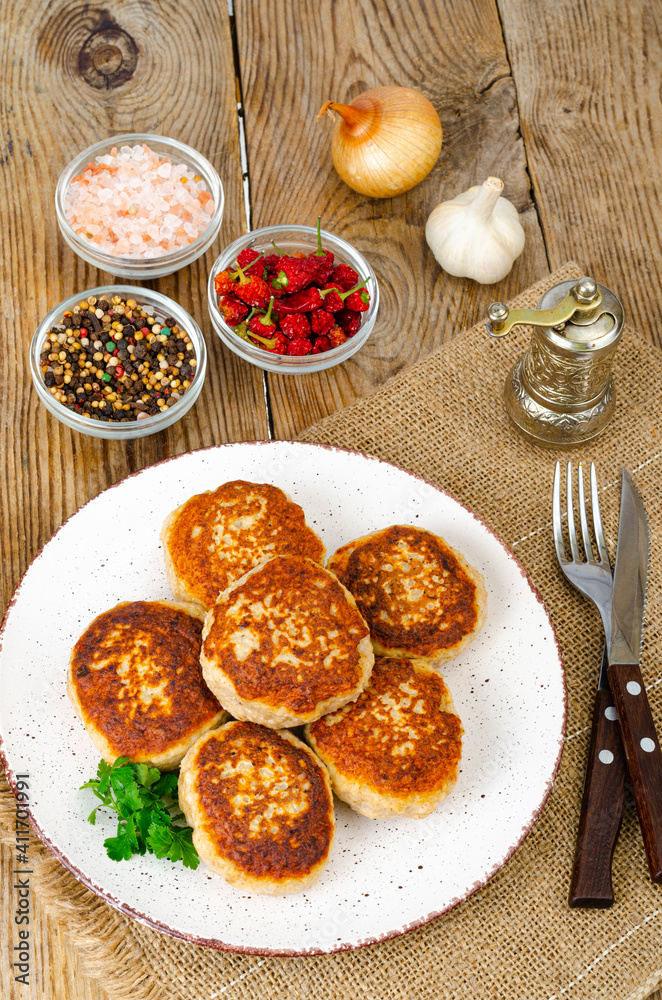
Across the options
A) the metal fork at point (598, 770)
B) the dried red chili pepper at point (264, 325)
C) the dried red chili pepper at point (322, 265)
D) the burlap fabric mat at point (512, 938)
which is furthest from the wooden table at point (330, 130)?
the burlap fabric mat at point (512, 938)

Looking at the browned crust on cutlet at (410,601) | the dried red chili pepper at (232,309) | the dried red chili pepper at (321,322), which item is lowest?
the browned crust on cutlet at (410,601)

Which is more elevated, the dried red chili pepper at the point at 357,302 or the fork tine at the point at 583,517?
the dried red chili pepper at the point at 357,302

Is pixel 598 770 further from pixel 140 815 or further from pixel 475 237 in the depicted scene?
pixel 475 237

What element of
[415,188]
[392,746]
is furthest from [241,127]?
[392,746]

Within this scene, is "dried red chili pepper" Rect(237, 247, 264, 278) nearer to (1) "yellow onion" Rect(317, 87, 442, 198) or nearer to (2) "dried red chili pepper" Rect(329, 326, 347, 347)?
(2) "dried red chili pepper" Rect(329, 326, 347, 347)

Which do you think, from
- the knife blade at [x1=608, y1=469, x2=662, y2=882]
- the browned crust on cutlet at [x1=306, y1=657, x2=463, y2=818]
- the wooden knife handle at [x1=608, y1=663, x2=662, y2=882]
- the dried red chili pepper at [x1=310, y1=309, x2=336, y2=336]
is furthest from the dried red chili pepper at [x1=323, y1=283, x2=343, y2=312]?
the wooden knife handle at [x1=608, y1=663, x2=662, y2=882]

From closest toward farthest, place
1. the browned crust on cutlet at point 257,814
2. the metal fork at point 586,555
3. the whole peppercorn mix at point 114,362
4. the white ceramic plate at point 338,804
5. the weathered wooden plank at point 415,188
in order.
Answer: the browned crust on cutlet at point 257,814 → the white ceramic plate at point 338,804 → the metal fork at point 586,555 → the whole peppercorn mix at point 114,362 → the weathered wooden plank at point 415,188

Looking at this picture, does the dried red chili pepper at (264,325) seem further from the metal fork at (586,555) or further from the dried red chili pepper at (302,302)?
the metal fork at (586,555)
